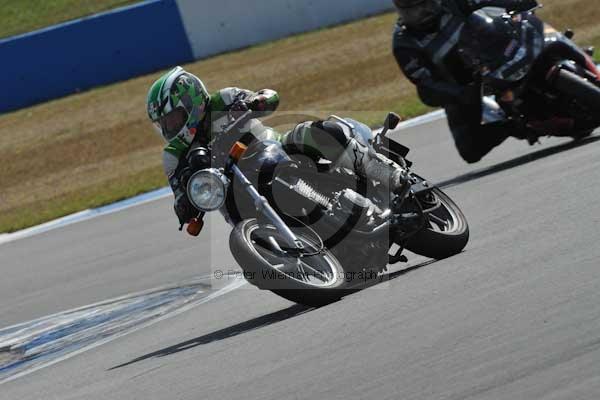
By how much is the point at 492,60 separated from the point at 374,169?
3425 millimetres

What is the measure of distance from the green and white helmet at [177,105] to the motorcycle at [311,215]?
20 cm

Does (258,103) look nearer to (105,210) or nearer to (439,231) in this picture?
(439,231)

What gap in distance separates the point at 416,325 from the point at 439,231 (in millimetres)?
1932

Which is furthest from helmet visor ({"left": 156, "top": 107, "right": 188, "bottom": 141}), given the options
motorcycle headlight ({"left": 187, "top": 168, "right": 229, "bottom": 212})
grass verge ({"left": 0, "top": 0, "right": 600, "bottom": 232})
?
grass verge ({"left": 0, "top": 0, "right": 600, "bottom": 232})

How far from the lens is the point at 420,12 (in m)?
10.4

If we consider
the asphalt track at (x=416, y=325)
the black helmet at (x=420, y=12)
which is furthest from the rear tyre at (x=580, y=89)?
the black helmet at (x=420, y=12)

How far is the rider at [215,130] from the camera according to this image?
24.0ft

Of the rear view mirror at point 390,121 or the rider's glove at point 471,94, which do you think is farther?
the rider's glove at point 471,94

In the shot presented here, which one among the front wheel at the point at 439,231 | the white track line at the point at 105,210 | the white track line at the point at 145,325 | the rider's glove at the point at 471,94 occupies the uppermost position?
the front wheel at the point at 439,231

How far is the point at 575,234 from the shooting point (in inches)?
266

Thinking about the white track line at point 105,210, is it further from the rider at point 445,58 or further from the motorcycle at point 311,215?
the motorcycle at point 311,215

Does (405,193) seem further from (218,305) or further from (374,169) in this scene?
(218,305)

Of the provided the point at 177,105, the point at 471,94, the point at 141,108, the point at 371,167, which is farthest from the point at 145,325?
the point at 141,108

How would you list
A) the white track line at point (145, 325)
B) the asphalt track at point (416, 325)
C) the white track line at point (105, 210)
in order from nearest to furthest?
the asphalt track at point (416, 325) < the white track line at point (145, 325) < the white track line at point (105, 210)
